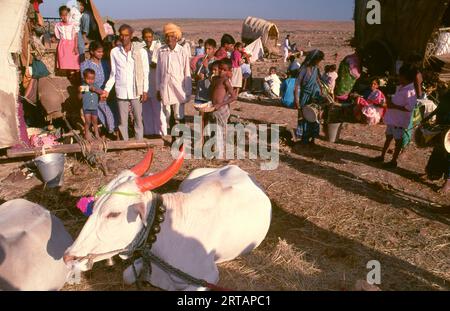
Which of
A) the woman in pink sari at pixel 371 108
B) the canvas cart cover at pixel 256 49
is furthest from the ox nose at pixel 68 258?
the canvas cart cover at pixel 256 49

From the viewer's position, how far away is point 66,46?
9.58 meters

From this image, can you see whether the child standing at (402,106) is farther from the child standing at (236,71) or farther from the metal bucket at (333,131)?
the child standing at (236,71)

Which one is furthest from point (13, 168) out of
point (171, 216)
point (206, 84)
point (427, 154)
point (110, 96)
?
point (427, 154)

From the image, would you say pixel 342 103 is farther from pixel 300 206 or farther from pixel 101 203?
pixel 101 203

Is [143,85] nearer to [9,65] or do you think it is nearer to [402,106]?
[9,65]

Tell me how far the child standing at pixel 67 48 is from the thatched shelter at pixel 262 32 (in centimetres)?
1915

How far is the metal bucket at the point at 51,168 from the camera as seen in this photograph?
6227 mm

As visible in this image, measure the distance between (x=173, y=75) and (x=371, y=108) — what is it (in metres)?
5.65

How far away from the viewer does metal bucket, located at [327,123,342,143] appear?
28.6ft

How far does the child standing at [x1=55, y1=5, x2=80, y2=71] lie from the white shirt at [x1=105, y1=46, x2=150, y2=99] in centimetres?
284

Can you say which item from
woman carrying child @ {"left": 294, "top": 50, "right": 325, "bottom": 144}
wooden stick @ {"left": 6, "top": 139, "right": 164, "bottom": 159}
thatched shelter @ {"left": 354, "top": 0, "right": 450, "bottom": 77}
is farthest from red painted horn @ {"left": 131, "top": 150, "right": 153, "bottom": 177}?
thatched shelter @ {"left": 354, "top": 0, "right": 450, "bottom": 77}

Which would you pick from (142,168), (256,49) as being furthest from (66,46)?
(256,49)

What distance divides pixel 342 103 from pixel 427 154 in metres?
3.61

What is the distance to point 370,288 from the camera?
2.37 m
